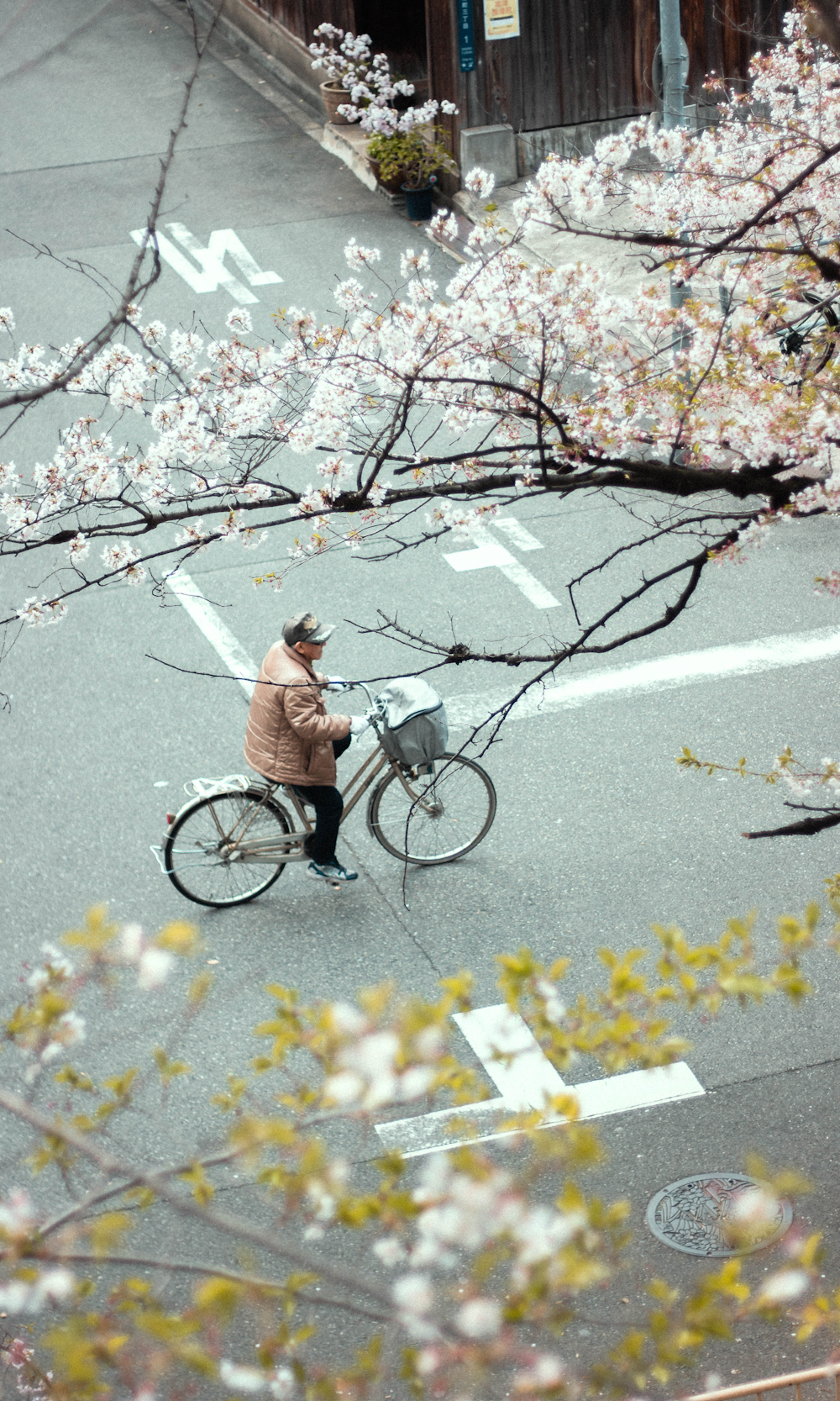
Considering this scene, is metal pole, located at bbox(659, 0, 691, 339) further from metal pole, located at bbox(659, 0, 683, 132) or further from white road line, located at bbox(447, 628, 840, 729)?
white road line, located at bbox(447, 628, 840, 729)

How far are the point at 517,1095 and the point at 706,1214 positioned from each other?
101 cm

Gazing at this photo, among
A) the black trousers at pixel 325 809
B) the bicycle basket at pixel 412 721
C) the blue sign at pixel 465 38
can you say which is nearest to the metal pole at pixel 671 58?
the bicycle basket at pixel 412 721

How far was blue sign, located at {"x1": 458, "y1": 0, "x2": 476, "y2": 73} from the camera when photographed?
16.3m

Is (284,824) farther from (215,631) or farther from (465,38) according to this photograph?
(465,38)

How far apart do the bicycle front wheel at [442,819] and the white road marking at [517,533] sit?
3.69 metres

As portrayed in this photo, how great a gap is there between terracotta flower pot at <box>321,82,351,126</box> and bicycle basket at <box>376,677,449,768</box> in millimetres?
14795

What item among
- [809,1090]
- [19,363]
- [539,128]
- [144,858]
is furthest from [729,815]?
[539,128]

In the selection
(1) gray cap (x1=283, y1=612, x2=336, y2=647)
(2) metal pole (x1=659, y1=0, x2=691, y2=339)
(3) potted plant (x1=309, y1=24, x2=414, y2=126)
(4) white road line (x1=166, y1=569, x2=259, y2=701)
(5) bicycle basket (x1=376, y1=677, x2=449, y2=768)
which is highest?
(2) metal pole (x1=659, y1=0, x2=691, y2=339)

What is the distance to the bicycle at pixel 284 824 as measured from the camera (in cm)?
745

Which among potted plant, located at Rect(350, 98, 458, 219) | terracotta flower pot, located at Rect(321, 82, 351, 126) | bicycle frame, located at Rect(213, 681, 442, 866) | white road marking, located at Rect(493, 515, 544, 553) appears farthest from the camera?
terracotta flower pot, located at Rect(321, 82, 351, 126)

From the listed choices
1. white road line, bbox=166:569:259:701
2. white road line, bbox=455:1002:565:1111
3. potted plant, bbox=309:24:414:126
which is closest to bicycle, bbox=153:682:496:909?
white road line, bbox=455:1002:565:1111

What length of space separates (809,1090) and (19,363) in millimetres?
5045

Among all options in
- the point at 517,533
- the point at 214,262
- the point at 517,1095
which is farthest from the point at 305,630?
the point at 214,262

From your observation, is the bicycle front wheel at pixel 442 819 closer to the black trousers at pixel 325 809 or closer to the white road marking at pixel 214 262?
the black trousers at pixel 325 809
